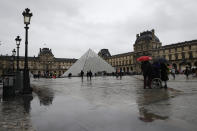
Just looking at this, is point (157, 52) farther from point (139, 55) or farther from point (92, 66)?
point (92, 66)

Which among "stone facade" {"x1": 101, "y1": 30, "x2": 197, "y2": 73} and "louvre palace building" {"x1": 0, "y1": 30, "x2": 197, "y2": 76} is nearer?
"stone facade" {"x1": 101, "y1": 30, "x2": 197, "y2": 73}

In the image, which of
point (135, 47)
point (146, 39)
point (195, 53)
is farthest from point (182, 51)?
point (135, 47)

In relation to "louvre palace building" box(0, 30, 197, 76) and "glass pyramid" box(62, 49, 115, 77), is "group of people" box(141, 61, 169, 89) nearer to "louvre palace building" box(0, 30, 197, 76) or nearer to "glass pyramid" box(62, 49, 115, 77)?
"glass pyramid" box(62, 49, 115, 77)

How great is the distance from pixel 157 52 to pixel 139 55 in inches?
346

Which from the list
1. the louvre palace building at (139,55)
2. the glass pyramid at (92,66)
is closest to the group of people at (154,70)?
the glass pyramid at (92,66)

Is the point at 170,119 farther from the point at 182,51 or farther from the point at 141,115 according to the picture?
the point at 182,51

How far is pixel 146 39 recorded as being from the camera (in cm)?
7912

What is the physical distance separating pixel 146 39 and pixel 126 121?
79.2m

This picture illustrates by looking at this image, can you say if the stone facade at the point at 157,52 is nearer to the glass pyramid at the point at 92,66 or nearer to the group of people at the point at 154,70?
the glass pyramid at the point at 92,66

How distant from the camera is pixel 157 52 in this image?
7650 cm

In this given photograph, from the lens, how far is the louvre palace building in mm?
64812

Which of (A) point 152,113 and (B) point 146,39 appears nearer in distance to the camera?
(A) point 152,113

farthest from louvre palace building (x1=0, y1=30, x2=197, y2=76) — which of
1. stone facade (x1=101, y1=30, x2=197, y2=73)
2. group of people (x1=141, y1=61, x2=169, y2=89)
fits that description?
group of people (x1=141, y1=61, x2=169, y2=89)

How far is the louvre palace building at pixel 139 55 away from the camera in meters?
64.8
